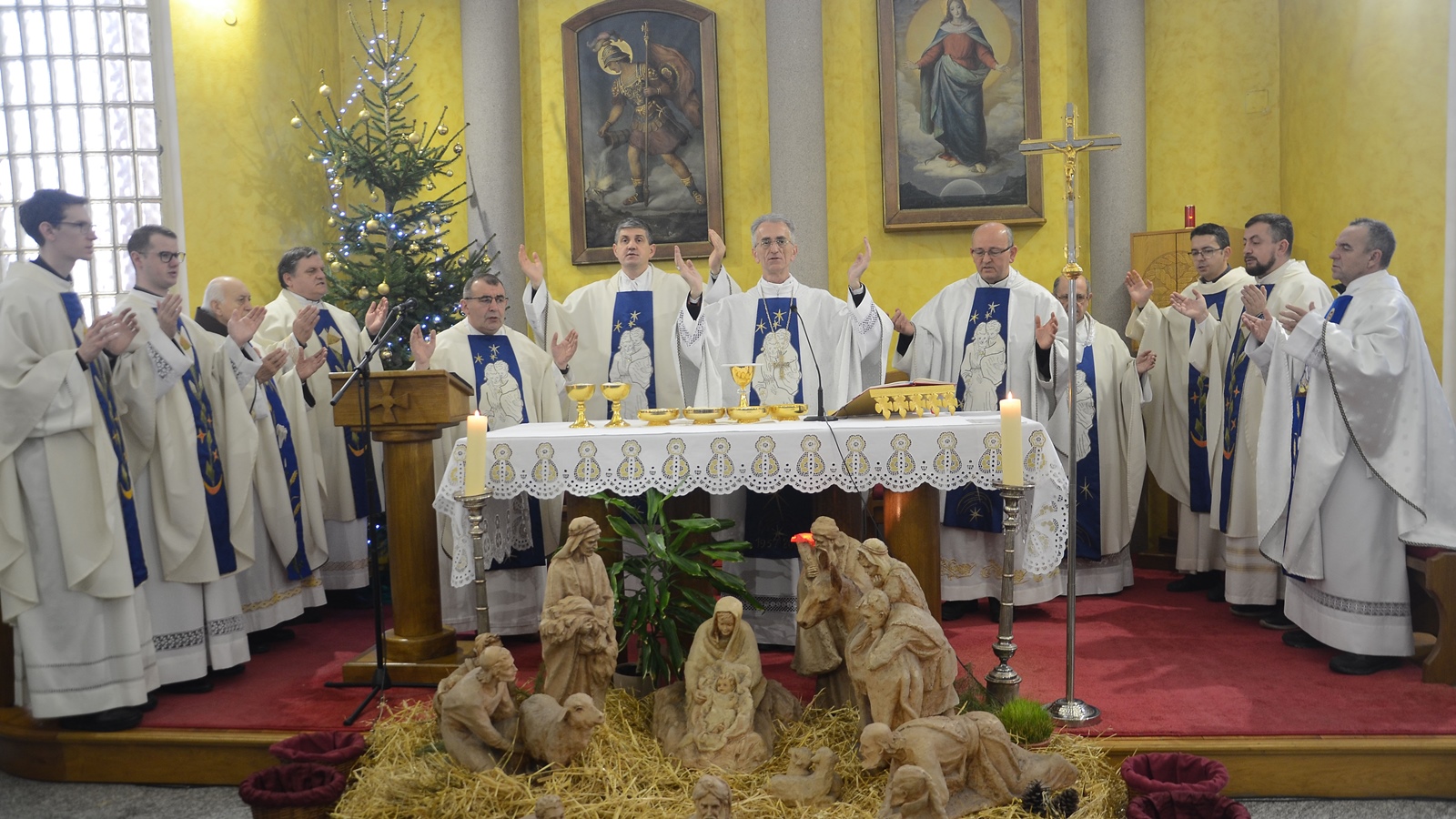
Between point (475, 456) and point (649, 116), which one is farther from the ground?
Result: point (649, 116)

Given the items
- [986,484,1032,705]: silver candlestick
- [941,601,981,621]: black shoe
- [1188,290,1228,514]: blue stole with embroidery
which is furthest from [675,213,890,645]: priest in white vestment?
[1188,290,1228,514]: blue stole with embroidery

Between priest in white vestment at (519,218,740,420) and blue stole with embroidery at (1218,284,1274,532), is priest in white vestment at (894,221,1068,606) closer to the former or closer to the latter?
blue stole with embroidery at (1218,284,1274,532)

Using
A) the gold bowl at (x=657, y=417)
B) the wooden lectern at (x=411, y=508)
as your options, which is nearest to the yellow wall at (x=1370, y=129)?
the gold bowl at (x=657, y=417)

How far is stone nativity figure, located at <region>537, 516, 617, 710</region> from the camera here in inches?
146

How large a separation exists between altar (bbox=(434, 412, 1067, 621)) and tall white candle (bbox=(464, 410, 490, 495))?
1.42 ft

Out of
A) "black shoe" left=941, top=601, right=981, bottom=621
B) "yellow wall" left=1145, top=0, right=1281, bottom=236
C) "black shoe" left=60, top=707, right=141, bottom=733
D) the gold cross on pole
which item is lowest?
"black shoe" left=941, top=601, right=981, bottom=621

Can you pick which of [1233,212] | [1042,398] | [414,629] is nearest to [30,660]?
[414,629]

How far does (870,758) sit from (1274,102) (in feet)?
22.4

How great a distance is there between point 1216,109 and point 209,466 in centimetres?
721

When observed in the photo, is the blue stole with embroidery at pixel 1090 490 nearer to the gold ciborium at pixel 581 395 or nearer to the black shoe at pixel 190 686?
the gold ciborium at pixel 581 395

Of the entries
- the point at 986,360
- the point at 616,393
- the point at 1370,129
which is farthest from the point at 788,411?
the point at 1370,129

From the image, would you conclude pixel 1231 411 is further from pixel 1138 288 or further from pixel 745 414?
pixel 745 414

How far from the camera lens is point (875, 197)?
852 centimetres

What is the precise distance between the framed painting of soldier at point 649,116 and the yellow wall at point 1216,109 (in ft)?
11.1
